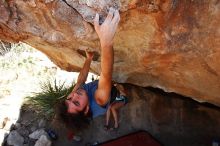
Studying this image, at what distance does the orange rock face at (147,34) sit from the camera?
9.39 feet

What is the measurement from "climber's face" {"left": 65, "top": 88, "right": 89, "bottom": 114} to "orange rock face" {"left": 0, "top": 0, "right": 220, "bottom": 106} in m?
0.38

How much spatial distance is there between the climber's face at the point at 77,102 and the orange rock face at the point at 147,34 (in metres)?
0.38

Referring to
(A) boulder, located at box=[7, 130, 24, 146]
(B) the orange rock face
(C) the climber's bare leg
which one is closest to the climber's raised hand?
(B) the orange rock face

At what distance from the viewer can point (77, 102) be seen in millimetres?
3475

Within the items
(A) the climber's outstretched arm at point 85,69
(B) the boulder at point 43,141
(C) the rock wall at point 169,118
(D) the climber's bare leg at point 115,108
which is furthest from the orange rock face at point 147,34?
(B) the boulder at point 43,141

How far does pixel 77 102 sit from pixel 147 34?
0.81m

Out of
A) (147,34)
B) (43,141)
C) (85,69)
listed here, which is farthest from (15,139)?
(147,34)

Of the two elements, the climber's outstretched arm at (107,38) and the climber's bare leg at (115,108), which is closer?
the climber's outstretched arm at (107,38)

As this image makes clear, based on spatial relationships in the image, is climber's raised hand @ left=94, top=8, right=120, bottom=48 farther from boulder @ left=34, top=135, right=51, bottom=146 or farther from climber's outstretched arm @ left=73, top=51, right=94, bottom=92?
boulder @ left=34, top=135, right=51, bottom=146

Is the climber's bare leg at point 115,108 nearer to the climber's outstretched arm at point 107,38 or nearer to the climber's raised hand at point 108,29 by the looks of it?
the climber's outstretched arm at point 107,38

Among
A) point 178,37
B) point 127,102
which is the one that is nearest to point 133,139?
point 127,102

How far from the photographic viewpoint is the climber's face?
347 cm

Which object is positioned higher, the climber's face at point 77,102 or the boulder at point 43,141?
the climber's face at point 77,102

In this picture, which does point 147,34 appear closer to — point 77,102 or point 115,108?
point 77,102
